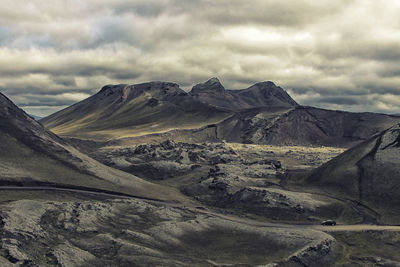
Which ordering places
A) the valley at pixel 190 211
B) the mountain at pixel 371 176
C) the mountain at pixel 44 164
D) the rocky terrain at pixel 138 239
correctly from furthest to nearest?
the mountain at pixel 44 164 → the mountain at pixel 371 176 → the valley at pixel 190 211 → the rocky terrain at pixel 138 239

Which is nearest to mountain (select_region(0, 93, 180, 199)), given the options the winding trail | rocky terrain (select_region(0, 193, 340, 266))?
the winding trail

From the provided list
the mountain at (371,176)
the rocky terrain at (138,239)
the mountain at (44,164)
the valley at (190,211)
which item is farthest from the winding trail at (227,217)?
the mountain at (371,176)

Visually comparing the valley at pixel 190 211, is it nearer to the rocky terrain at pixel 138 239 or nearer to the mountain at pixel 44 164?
the rocky terrain at pixel 138 239

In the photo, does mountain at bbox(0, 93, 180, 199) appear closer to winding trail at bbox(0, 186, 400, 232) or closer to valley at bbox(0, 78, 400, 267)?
valley at bbox(0, 78, 400, 267)

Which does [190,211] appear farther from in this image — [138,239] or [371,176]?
[371,176]

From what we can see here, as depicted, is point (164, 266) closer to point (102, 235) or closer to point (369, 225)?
point (102, 235)

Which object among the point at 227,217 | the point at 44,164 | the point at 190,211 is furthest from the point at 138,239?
the point at 44,164
